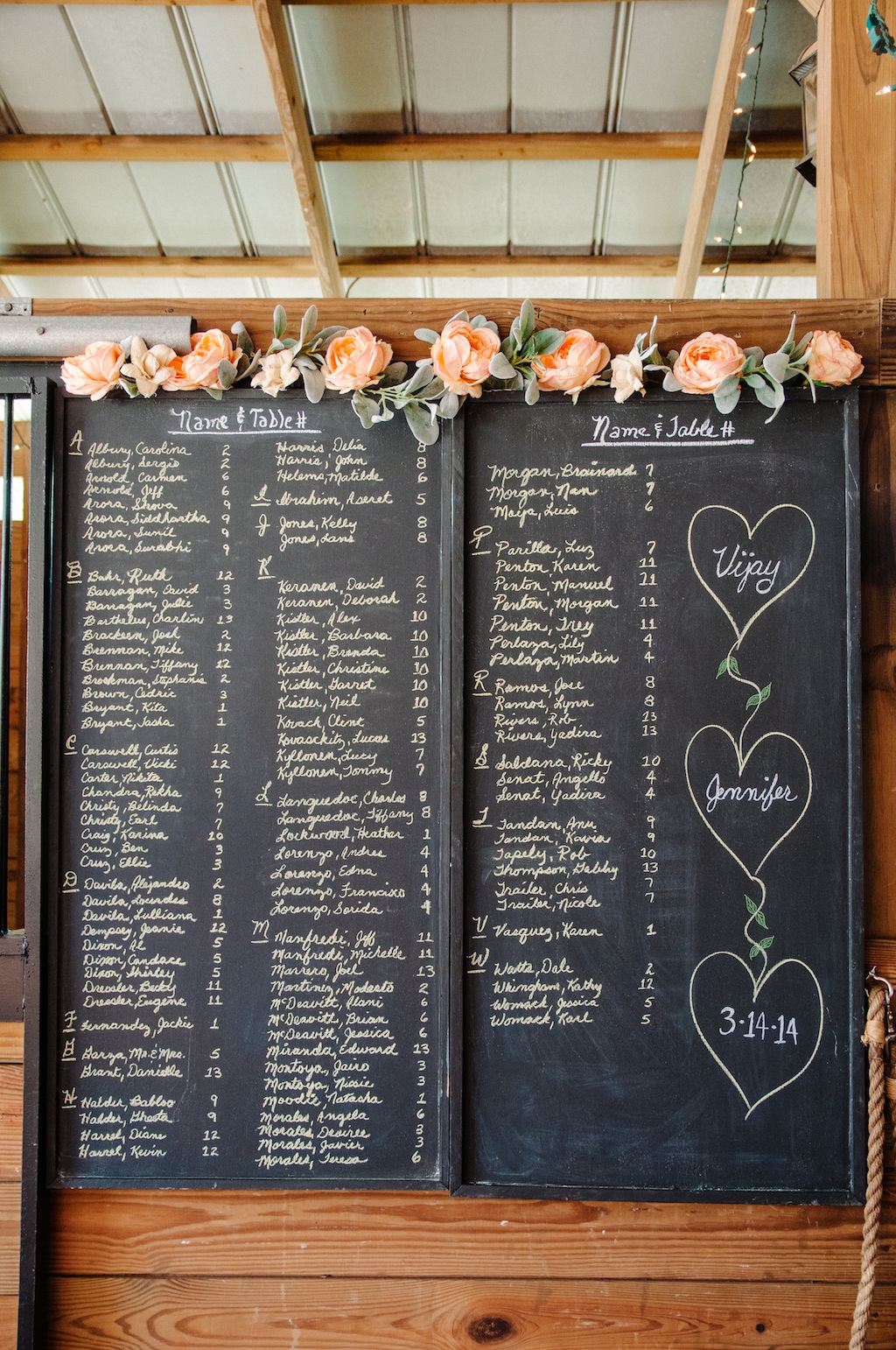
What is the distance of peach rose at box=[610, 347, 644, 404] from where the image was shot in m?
1.73

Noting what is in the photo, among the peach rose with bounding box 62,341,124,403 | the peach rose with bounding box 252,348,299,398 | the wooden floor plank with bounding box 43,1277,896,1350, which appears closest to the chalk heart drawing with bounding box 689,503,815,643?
the peach rose with bounding box 252,348,299,398

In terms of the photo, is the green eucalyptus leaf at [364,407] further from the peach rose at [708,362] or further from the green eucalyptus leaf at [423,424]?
the peach rose at [708,362]

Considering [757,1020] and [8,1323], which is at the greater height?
[757,1020]

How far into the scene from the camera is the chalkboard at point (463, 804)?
1.72 meters

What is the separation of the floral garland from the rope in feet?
4.59

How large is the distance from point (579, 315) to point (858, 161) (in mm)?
792

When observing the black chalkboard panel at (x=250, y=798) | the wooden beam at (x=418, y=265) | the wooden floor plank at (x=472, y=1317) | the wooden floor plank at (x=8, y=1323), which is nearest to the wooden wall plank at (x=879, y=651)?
the wooden floor plank at (x=472, y=1317)

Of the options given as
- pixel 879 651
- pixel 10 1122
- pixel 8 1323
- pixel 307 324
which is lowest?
pixel 8 1323

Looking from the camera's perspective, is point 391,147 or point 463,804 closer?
point 463,804

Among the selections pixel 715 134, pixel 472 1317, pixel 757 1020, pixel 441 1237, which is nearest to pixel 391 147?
pixel 715 134

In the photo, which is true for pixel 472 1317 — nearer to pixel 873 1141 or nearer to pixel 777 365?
pixel 873 1141

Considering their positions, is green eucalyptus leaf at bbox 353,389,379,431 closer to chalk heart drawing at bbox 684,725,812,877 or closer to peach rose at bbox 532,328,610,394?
peach rose at bbox 532,328,610,394

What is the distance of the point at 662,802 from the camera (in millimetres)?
1745

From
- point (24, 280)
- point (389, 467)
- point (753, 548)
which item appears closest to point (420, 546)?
point (389, 467)
